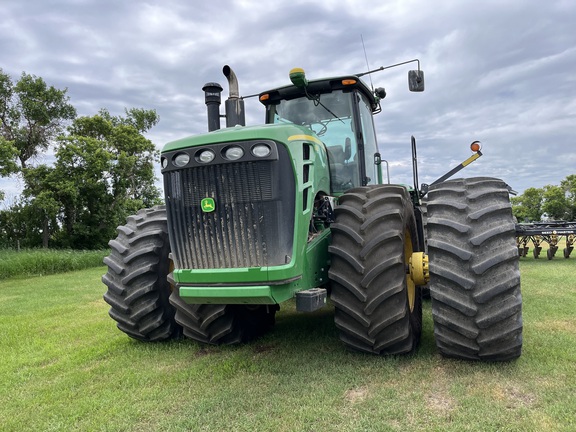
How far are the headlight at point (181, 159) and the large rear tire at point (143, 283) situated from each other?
3.83ft

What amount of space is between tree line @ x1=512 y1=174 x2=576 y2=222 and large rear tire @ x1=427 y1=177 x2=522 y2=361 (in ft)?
137

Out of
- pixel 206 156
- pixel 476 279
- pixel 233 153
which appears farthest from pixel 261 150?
pixel 476 279

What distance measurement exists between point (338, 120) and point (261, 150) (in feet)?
5.59

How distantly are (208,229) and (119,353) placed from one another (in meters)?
1.86

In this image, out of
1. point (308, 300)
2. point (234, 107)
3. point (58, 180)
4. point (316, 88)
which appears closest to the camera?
point (308, 300)

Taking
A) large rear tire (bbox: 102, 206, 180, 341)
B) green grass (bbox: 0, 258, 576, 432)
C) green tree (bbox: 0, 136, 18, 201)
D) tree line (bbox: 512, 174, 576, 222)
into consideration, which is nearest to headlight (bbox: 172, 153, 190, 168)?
large rear tire (bbox: 102, 206, 180, 341)

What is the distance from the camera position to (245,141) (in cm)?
308

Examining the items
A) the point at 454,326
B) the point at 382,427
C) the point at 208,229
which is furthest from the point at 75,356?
the point at 454,326

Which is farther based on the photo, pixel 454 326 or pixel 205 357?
pixel 205 357

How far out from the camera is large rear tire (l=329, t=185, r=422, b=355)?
10.6 ft

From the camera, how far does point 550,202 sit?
43531 millimetres

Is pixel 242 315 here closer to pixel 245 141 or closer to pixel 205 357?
pixel 205 357

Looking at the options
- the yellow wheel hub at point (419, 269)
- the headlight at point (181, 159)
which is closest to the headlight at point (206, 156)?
the headlight at point (181, 159)

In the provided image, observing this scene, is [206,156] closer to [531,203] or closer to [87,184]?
[87,184]
